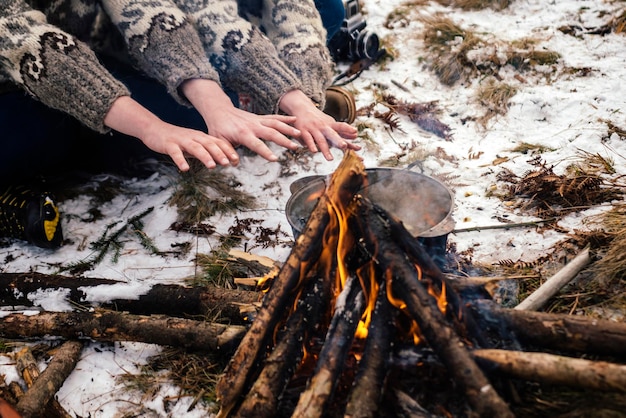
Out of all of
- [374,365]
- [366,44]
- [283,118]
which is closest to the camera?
[374,365]

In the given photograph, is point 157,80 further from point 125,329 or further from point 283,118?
point 125,329

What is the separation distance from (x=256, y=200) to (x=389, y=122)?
4.70 feet

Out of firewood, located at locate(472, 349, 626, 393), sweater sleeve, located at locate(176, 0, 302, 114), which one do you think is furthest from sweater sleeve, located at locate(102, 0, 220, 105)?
firewood, located at locate(472, 349, 626, 393)

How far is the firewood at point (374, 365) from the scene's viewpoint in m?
1.43

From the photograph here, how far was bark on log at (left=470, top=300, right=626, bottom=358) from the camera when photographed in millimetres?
1543

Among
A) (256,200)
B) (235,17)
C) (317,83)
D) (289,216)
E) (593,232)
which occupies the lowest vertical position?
(256,200)

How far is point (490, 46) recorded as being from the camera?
15.1 ft

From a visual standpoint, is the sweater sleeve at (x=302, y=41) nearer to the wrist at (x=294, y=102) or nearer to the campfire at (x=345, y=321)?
the wrist at (x=294, y=102)

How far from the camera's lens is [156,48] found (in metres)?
2.76

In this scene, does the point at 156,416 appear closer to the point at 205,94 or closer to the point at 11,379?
the point at 11,379

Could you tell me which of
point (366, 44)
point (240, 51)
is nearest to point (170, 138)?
point (240, 51)

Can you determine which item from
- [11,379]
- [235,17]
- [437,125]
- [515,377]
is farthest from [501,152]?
[11,379]

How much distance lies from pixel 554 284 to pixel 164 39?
2361 millimetres

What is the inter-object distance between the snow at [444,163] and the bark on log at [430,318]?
3.20ft
